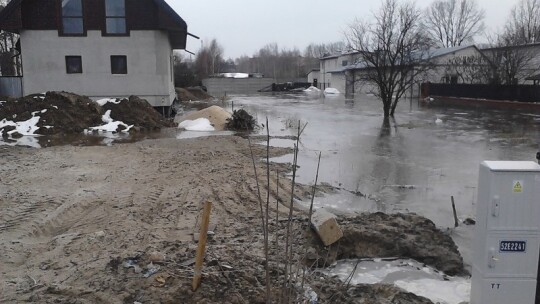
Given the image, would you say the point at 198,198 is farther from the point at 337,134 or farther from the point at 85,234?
the point at 337,134

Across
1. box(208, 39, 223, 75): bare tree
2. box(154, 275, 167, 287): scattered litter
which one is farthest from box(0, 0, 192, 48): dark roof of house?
box(208, 39, 223, 75): bare tree

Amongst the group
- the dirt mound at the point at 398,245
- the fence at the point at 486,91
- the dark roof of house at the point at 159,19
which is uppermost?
the dark roof of house at the point at 159,19

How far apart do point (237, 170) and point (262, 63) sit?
516 feet

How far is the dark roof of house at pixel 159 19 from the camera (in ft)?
78.3

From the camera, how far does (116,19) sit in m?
25.2

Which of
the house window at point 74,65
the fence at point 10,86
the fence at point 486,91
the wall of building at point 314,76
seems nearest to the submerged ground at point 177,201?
the house window at point 74,65

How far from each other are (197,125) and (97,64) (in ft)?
27.0

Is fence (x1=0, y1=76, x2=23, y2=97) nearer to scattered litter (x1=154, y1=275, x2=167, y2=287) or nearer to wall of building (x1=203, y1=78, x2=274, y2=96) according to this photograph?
scattered litter (x1=154, y1=275, x2=167, y2=287)

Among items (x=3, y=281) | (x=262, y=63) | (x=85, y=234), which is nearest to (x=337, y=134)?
(x=85, y=234)

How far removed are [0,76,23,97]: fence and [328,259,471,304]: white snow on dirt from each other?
25.2m

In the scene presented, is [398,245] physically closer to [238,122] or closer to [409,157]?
[409,157]

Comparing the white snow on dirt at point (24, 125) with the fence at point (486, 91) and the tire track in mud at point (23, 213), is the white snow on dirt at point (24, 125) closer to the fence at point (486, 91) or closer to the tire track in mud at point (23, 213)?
the tire track in mud at point (23, 213)

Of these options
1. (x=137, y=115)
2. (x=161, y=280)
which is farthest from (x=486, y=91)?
(x=161, y=280)

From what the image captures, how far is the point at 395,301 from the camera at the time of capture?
177 inches
